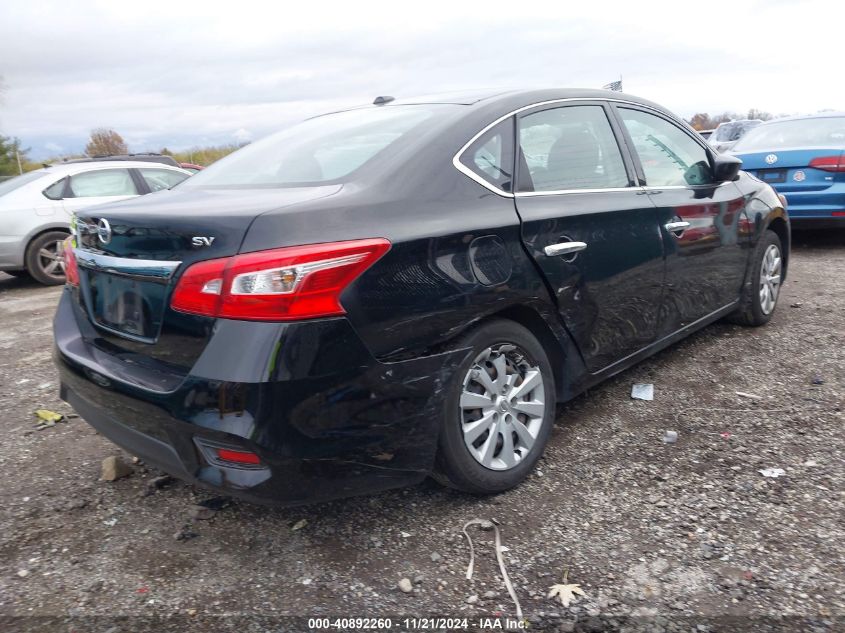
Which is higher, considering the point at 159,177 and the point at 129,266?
the point at 159,177

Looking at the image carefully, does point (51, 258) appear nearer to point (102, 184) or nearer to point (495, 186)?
point (102, 184)

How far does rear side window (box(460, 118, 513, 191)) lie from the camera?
2.74 meters

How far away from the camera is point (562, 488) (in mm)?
2889

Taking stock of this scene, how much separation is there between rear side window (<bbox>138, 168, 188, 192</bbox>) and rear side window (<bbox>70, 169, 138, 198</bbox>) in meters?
0.20

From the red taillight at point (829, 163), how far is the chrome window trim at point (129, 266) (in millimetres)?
7278

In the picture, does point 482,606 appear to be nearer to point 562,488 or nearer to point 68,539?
point 562,488

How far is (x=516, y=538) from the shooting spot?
2.56 m

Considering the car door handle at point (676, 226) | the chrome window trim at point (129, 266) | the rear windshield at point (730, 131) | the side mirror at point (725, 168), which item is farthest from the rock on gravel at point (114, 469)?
the rear windshield at point (730, 131)

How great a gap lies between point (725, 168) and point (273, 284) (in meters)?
3.12

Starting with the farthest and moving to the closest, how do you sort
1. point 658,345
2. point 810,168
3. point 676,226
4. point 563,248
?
point 810,168 → point 658,345 → point 676,226 → point 563,248

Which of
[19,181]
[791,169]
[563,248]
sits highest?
[19,181]

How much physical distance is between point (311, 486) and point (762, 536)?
1610mm

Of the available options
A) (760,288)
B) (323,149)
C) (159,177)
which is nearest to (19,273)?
(159,177)

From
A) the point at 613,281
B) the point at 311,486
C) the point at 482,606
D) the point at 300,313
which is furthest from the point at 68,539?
the point at 613,281
